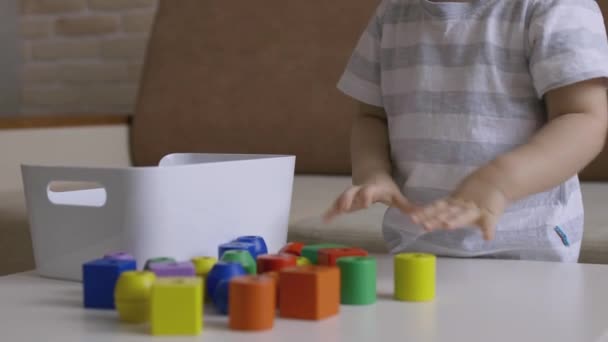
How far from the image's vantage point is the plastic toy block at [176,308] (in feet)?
2.00

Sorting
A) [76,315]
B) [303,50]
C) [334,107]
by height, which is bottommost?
[76,315]

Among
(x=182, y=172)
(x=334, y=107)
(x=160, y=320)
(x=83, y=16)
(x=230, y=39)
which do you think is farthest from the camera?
(x=83, y=16)

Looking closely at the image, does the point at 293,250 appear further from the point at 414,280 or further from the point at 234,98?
the point at 234,98

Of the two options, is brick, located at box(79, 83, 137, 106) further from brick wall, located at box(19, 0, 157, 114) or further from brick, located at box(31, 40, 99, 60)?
brick, located at box(31, 40, 99, 60)

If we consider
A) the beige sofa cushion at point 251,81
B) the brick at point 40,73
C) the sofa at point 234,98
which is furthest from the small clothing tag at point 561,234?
the brick at point 40,73

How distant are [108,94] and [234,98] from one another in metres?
0.87

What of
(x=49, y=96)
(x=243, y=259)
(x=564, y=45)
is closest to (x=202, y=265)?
(x=243, y=259)

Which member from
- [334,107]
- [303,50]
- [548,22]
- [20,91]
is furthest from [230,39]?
[548,22]

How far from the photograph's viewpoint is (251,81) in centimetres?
213

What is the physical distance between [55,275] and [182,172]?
0.17 metres

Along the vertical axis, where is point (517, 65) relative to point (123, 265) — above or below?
above

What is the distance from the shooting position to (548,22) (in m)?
0.92

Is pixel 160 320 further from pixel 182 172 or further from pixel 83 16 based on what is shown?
pixel 83 16

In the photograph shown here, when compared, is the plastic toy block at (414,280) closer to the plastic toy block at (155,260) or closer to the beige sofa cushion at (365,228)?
the plastic toy block at (155,260)
